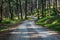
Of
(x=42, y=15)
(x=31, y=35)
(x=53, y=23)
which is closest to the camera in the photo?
(x=31, y=35)

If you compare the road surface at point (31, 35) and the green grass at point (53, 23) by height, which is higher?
the road surface at point (31, 35)

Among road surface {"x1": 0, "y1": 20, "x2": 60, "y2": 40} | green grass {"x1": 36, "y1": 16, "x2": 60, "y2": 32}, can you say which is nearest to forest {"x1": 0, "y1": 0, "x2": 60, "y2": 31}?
green grass {"x1": 36, "y1": 16, "x2": 60, "y2": 32}

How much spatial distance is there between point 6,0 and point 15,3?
512 inches

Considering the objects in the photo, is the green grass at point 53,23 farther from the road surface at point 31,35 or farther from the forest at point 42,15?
the road surface at point 31,35

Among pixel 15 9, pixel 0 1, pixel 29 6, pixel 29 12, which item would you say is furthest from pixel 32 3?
pixel 0 1

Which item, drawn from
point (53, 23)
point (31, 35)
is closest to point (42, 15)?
point (53, 23)

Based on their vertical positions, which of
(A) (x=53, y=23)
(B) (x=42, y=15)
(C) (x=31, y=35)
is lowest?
(B) (x=42, y=15)

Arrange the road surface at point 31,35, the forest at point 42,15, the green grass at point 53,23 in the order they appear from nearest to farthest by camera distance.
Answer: the road surface at point 31,35
the green grass at point 53,23
the forest at point 42,15

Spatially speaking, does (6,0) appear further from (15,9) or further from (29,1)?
(29,1)

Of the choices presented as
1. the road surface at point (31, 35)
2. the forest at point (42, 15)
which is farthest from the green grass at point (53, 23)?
the road surface at point (31, 35)

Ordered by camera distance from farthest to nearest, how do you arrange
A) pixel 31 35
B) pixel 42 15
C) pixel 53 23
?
pixel 42 15 < pixel 53 23 < pixel 31 35

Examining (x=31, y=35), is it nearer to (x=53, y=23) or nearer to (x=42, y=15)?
(x=53, y=23)

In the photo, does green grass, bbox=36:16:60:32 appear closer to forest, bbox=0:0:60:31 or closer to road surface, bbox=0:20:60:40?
forest, bbox=0:0:60:31

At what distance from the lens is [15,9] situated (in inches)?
2940
